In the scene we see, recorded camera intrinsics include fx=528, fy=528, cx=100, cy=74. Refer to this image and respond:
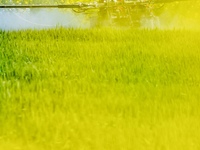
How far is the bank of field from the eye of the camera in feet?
15.0

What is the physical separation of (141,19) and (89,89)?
11.0 m

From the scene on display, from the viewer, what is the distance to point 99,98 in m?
5.73

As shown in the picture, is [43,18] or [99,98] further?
[43,18]

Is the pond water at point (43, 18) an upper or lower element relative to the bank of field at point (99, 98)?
lower

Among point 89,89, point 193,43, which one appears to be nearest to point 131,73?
point 89,89

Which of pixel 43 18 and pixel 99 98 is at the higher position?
pixel 99 98

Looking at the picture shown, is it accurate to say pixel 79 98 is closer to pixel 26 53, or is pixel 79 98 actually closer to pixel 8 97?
pixel 8 97

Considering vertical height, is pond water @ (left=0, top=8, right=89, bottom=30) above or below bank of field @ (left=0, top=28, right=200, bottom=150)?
below

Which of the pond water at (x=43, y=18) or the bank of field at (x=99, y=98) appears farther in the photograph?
the pond water at (x=43, y=18)

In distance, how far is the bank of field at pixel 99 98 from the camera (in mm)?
4582

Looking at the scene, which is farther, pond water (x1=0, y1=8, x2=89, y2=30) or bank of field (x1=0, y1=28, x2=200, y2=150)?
pond water (x1=0, y1=8, x2=89, y2=30)

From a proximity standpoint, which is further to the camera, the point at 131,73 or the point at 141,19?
the point at 141,19

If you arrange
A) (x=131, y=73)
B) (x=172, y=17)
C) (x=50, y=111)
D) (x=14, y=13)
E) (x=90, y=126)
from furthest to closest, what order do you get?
(x=14, y=13) → (x=172, y=17) → (x=131, y=73) → (x=50, y=111) → (x=90, y=126)

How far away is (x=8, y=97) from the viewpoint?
568cm
